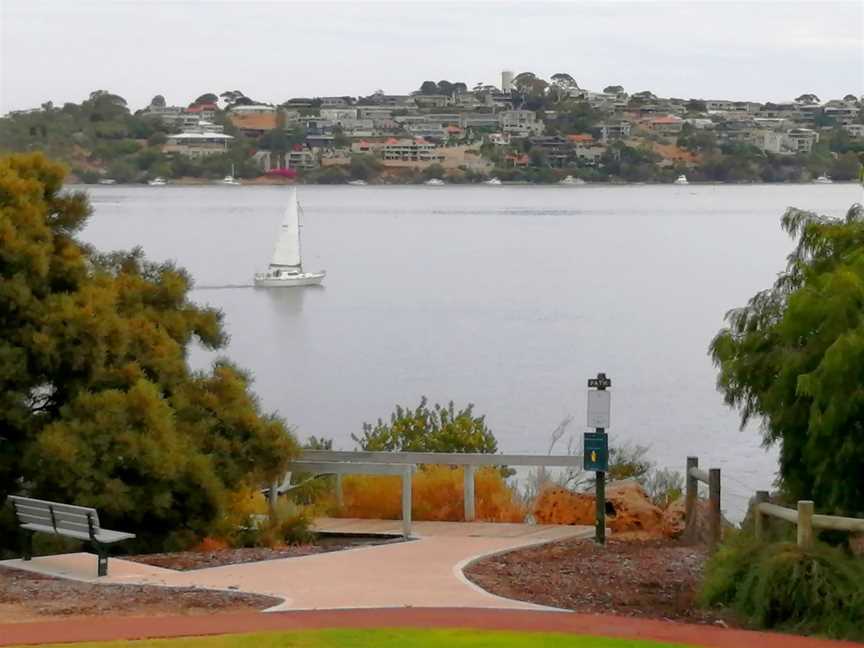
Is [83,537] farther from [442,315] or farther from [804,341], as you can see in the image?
[442,315]

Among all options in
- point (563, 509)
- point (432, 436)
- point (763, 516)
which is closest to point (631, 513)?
point (563, 509)

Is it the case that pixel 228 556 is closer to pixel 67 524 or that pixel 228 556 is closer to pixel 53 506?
pixel 67 524

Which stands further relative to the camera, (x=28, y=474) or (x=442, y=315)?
(x=442, y=315)

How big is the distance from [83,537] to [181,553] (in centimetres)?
218

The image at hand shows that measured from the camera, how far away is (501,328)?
76250 mm

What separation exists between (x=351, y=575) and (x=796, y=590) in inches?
160

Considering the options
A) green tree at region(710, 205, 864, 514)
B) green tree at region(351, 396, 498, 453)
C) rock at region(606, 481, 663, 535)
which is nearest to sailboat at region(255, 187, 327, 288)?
green tree at region(351, 396, 498, 453)

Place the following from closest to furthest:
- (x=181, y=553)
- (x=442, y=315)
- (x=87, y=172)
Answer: (x=181, y=553)
(x=442, y=315)
(x=87, y=172)

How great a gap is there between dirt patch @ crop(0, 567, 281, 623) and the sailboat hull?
8343 cm

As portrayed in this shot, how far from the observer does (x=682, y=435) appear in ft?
143

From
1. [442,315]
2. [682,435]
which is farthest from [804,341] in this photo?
[442,315]

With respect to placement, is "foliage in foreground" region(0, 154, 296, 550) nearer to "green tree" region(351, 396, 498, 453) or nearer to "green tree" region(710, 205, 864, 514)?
"green tree" region(351, 396, 498, 453)

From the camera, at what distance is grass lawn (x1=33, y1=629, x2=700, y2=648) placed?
11375 mm

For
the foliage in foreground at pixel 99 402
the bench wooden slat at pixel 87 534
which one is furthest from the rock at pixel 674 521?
the bench wooden slat at pixel 87 534
